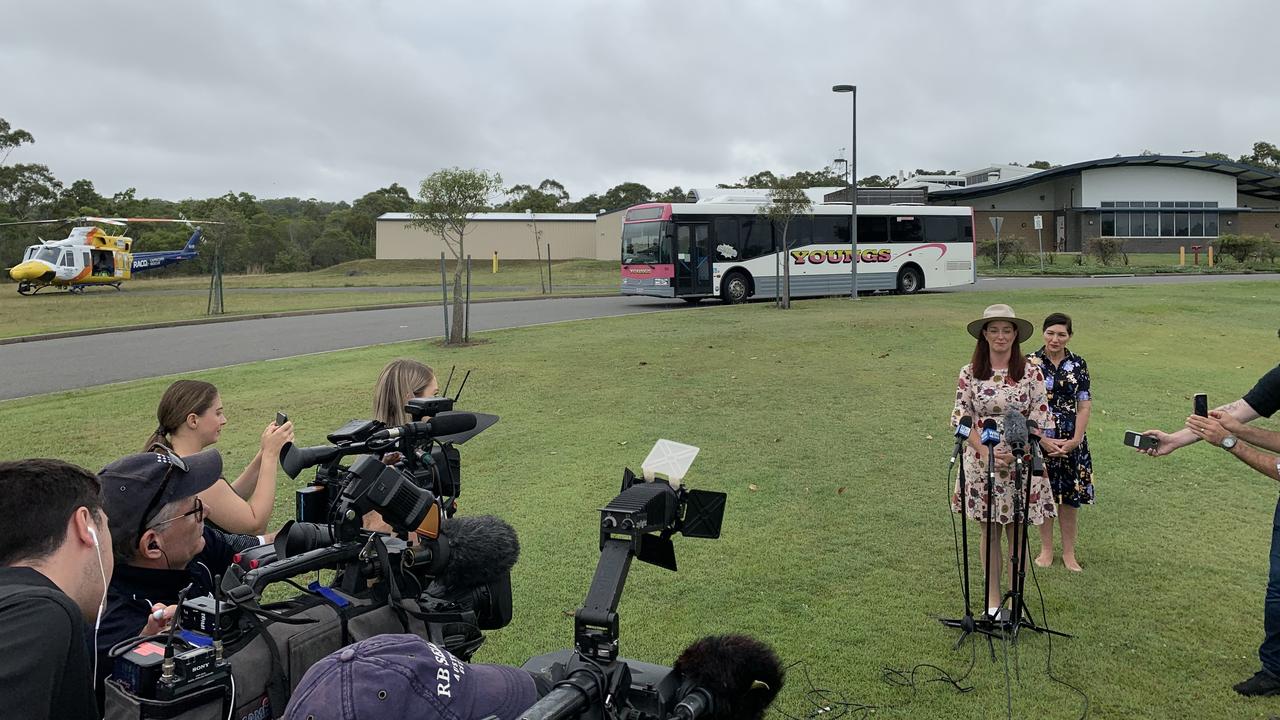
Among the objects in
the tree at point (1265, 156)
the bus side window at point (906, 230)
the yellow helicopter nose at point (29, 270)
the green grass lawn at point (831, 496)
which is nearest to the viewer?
the green grass lawn at point (831, 496)

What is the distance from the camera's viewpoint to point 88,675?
2164mm

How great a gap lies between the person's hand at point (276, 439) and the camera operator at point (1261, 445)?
424 centimetres

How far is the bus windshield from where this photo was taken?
27188 millimetres

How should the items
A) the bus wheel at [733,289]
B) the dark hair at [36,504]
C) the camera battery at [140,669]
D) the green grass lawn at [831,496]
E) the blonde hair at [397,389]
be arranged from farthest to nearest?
the bus wheel at [733,289] → the blonde hair at [397,389] → the green grass lawn at [831,496] → the dark hair at [36,504] → the camera battery at [140,669]

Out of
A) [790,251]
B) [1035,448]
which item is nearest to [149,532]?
[1035,448]

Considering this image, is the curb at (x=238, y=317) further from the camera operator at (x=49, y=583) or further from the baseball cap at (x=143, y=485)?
the camera operator at (x=49, y=583)

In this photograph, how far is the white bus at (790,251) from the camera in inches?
1079

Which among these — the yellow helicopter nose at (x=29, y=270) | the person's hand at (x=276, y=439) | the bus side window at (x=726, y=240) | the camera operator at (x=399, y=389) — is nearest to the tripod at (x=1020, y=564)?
the camera operator at (x=399, y=389)

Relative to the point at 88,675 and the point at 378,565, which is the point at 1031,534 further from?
the point at 88,675

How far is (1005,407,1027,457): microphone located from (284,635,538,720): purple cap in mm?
3220

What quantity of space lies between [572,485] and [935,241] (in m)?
26.8

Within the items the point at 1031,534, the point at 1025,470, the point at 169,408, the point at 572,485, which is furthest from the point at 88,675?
the point at 1031,534

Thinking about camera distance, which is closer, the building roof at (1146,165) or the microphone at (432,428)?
the microphone at (432,428)

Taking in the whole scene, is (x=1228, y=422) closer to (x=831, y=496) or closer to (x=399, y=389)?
(x=831, y=496)
